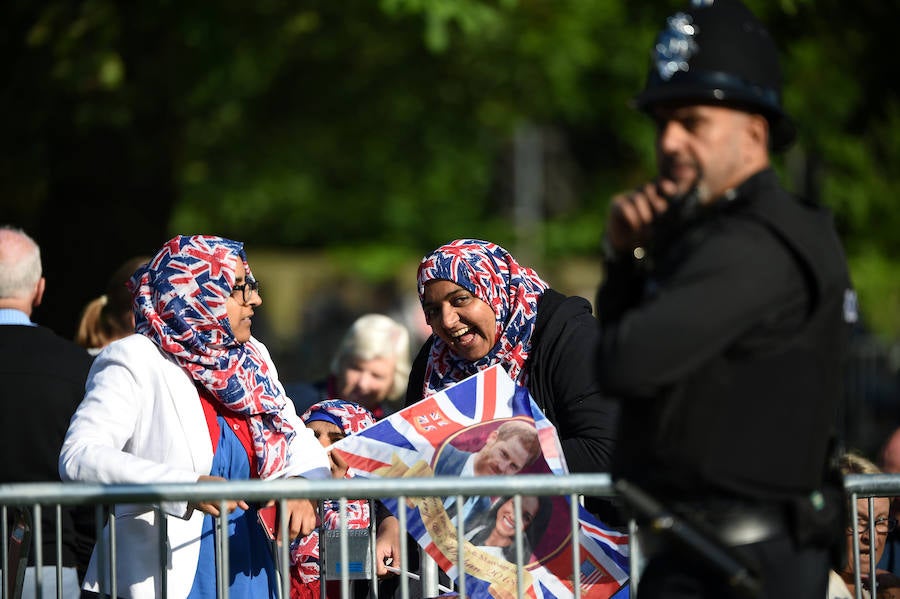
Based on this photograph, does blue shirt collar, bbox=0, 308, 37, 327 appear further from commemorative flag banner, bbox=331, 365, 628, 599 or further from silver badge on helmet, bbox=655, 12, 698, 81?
silver badge on helmet, bbox=655, 12, 698, 81

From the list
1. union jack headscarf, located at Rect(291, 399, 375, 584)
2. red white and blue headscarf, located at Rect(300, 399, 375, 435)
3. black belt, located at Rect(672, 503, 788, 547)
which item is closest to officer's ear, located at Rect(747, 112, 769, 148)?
black belt, located at Rect(672, 503, 788, 547)

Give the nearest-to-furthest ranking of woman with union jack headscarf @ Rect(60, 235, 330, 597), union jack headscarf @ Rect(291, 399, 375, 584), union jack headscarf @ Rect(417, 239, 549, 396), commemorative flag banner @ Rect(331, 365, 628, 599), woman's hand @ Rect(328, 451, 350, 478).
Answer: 1. woman with union jack headscarf @ Rect(60, 235, 330, 597)
2. commemorative flag banner @ Rect(331, 365, 628, 599)
3. woman's hand @ Rect(328, 451, 350, 478)
4. union jack headscarf @ Rect(291, 399, 375, 584)
5. union jack headscarf @ Rect(417, 239, 549, 396)

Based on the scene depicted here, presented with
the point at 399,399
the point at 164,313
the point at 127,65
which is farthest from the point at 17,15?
the point at 164,313

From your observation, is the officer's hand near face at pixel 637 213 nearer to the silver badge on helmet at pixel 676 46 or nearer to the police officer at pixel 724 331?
the police officer at pixel 724 331

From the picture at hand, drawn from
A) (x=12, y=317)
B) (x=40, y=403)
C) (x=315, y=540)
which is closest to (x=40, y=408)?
(x=40, y=403)

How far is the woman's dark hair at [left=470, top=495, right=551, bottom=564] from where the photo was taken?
3900mm

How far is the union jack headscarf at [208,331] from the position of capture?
4.15 metres

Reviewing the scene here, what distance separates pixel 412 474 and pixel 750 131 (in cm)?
174

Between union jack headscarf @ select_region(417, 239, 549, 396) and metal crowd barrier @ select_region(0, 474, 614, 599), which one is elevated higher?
union jack headscarf @ select_region(417, 239, 549, 396)

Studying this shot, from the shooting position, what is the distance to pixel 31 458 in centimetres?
496

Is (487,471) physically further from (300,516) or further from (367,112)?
(367,112)

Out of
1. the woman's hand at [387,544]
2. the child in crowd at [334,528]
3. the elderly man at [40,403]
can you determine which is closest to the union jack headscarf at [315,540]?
the child in crowd at [334,528]

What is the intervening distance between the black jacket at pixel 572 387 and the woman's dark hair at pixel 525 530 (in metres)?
0.46

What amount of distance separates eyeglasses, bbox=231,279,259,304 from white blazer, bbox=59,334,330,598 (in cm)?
32
